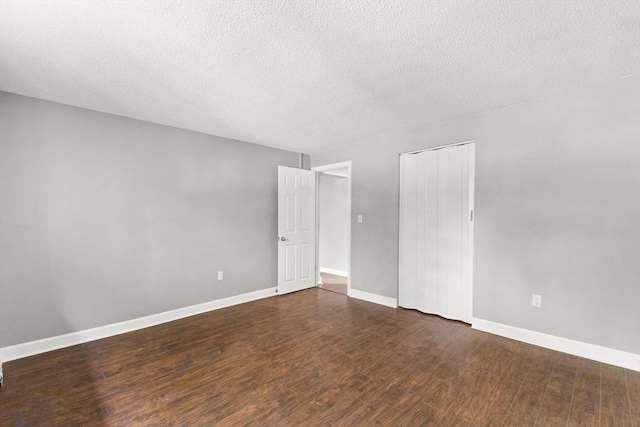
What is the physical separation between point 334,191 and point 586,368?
4983 millimetres

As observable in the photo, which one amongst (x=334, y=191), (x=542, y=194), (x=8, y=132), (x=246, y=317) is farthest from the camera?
(x=334, y=191)

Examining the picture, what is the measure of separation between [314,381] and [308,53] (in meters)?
2.50

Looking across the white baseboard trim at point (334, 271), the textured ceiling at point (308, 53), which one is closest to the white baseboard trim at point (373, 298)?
the white baseboard trim at point (334, 271)

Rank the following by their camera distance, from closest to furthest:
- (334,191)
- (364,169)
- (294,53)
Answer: (294,53) → (364,169) → (334,191)

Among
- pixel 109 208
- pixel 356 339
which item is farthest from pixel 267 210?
pixel 356 339

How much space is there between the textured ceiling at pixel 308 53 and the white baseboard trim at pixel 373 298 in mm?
2596

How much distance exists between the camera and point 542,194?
2838 mm

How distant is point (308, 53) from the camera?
2.05 meters

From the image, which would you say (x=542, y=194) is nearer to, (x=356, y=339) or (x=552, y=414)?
(x=552, y=414)

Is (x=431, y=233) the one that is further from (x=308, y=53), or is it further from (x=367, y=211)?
(x=308, y=53)

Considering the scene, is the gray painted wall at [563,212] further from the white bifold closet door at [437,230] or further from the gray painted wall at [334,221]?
the gray painted wall at [334,221]

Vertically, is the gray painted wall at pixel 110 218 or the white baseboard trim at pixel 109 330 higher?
the gray painted wall at pixel 110 218

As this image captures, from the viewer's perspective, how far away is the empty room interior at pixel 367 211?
183 cm

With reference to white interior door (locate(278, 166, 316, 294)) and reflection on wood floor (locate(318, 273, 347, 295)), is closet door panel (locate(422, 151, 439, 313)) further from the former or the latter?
white interior door (locate(278, 166, 316, 294))
